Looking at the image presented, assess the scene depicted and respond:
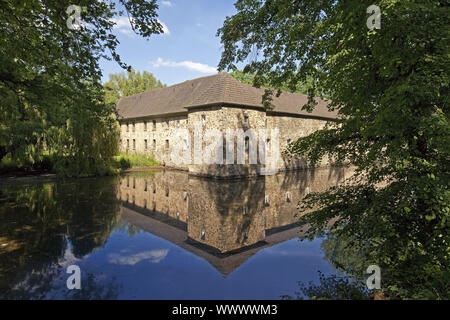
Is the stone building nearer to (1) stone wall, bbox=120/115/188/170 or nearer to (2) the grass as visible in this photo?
(1) stone wall, bbox=120/115/188/170

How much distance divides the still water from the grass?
11.9 meters

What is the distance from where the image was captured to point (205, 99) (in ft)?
63.5

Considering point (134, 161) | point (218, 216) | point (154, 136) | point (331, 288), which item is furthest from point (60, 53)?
point (154, 136)

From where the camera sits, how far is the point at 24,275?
4.76 metres

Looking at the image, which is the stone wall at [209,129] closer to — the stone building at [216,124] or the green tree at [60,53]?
the stone building at [216,124]

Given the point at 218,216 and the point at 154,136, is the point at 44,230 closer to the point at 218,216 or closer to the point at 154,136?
the point at 218,216

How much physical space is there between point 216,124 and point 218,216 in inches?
Answer: 411

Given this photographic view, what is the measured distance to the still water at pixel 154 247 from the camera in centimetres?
445

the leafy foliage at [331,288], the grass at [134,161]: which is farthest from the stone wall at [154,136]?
the leafy foliage at [331,288]

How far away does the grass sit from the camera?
24.0 metres

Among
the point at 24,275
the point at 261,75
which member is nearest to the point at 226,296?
the point at 24,275

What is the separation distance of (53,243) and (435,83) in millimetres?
8396

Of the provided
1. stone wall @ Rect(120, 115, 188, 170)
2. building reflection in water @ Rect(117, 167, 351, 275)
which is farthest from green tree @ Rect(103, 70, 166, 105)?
building reflection in water @ Rect(117, 167, 351, 275)
